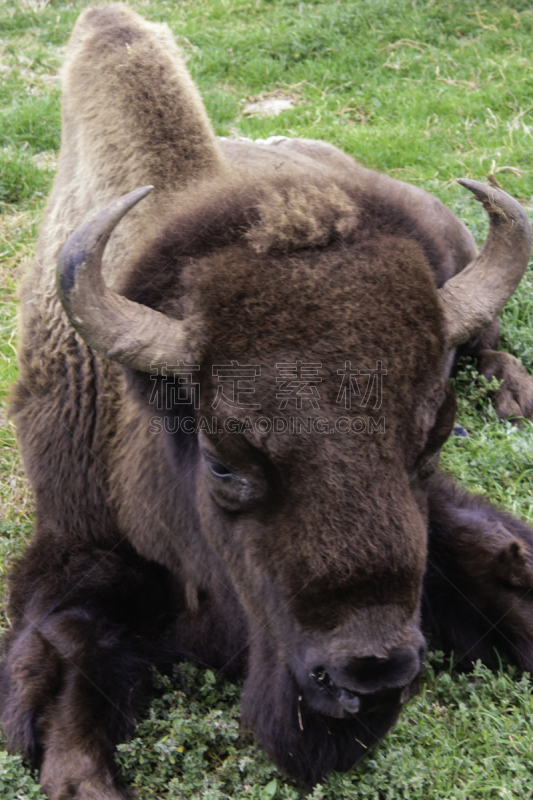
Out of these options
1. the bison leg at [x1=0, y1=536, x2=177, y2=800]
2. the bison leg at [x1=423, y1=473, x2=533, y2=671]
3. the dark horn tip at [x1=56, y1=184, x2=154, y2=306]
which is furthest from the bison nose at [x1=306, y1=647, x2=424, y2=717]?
the dark horn tip at [x1=56, y1=184, x2=154, y2=306]

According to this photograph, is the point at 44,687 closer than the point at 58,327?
Yes

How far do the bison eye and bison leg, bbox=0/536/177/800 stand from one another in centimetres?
110

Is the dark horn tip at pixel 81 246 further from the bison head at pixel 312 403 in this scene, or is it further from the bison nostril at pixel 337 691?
the bison nostril at pixel 337 691

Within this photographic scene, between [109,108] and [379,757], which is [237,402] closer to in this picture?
[379,757]

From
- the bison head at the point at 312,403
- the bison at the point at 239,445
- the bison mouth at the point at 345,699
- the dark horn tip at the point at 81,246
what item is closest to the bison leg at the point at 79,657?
the bison at the point at 239,445

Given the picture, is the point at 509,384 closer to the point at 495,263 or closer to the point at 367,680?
the point at 495,263

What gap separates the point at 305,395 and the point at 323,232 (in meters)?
0.62

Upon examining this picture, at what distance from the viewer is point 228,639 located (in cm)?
352

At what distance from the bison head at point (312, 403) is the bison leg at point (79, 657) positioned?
652 millimetres

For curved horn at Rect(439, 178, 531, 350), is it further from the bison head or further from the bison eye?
the bison eye

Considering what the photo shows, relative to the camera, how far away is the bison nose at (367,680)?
2.50 m

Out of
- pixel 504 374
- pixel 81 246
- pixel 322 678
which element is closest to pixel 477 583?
pixel 322 678

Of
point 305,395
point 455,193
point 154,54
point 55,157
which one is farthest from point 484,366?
point 55,157

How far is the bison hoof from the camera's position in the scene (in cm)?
515
